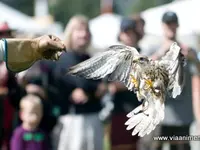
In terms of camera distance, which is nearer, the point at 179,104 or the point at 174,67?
the point at 174,67

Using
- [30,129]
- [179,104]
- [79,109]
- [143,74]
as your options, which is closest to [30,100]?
[30,129]

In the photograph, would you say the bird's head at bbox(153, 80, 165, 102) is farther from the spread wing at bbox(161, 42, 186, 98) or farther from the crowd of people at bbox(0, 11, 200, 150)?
Answer: the crowd of people at bbox(0, 11, 200, 150)

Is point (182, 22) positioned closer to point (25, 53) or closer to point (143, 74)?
point (143, 74)

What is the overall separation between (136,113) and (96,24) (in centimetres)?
443

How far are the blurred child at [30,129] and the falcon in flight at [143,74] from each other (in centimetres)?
162

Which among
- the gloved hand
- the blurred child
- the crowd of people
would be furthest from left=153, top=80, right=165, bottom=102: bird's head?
the blurred child

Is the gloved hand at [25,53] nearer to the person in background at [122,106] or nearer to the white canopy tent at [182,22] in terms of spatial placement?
the white canopy tent at [182,22]

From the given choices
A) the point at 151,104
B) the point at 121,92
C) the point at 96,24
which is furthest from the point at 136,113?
the point at 96,24

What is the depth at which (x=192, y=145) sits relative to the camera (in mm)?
3621

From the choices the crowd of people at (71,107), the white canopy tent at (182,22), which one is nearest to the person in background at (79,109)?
the crowd of people at (71,107)

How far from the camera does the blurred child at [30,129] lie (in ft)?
14.6

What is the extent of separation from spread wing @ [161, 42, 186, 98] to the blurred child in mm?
1657

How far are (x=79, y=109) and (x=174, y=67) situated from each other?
1.60 metres

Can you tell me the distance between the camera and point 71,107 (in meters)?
4.47
